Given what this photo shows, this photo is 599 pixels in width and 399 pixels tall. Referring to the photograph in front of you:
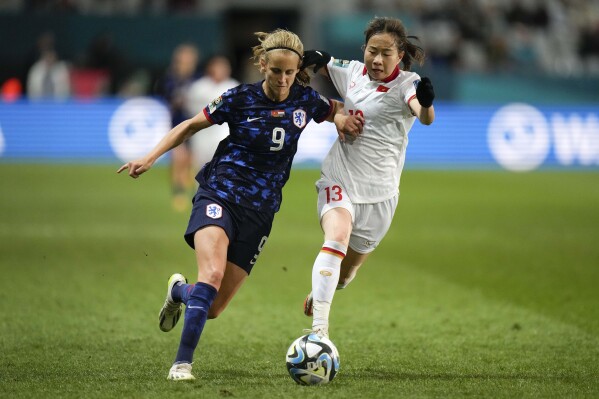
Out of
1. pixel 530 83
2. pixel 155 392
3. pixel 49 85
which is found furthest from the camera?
pixel 530 83

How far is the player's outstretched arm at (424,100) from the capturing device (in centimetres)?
617

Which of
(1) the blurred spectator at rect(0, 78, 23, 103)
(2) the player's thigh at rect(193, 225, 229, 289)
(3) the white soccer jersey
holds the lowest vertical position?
(1) the blurred spectator at rect(0, 78, 23, 103)

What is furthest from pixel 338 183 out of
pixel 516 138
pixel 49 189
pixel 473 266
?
pixel 516 138

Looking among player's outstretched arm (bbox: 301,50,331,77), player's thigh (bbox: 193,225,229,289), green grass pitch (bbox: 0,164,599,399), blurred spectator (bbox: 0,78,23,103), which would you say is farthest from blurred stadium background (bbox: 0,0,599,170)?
player's thigh (bbox: 193,225,229,289)

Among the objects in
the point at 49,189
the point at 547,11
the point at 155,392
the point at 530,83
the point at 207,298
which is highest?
the point at 547,11

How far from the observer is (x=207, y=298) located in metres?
5.98

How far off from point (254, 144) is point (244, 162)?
0.45 ft

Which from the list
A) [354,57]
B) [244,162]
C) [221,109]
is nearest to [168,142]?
[221,109]

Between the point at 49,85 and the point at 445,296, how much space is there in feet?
53.0

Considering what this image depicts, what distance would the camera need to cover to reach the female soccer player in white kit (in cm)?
677

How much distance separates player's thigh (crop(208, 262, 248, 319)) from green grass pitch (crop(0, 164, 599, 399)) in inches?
15.3

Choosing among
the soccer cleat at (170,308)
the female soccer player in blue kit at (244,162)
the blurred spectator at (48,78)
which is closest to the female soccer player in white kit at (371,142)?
the female soccer player in blue kit at (244,162)

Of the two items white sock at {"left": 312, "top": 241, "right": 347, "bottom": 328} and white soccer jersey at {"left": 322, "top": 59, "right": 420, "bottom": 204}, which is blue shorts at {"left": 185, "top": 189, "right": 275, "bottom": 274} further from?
white soccer jersey at {"left": 322, "top": 59, "right": 420, "bottom": 204}

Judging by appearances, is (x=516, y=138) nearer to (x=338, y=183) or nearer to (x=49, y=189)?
(x=49, y=189)
